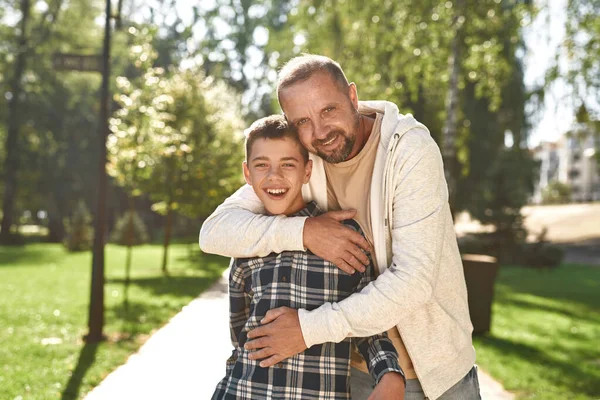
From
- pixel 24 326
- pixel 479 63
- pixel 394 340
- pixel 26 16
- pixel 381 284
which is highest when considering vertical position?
pixel 26 16

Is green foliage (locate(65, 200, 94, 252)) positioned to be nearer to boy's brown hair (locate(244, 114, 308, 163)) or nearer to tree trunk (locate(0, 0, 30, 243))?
tree trunk (locate(0, 0, 30, 243))

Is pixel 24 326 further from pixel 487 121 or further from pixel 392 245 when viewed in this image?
pixel 487 121

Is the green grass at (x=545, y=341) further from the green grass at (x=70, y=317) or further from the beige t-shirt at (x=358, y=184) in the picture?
the beige t-shirt at (x=358, y=184)

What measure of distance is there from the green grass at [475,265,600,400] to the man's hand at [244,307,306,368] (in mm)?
5137

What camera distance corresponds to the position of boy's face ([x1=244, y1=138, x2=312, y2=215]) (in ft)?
7.96

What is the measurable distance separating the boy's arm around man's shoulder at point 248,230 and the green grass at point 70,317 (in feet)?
12.6

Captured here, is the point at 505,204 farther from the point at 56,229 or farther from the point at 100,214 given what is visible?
the point at 56,229

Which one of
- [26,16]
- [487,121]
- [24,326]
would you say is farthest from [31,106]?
[24,326]

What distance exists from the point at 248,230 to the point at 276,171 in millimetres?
250

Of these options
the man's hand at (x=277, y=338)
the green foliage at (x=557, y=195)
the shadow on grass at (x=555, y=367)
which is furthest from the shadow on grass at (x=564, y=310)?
the green foliage at (x=557, y=195)

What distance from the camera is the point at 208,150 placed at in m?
18.3

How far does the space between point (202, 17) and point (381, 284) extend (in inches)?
1480

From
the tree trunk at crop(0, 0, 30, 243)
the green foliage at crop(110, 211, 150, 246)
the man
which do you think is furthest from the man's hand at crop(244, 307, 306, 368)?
the tree trunk at crop(0, 0, 30, 243)

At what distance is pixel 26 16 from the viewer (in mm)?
31047
